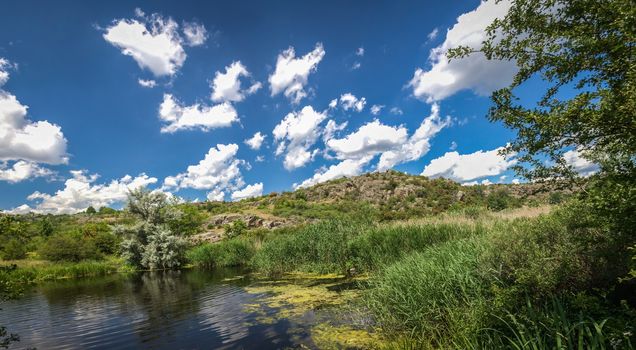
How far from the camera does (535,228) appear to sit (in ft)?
27.2

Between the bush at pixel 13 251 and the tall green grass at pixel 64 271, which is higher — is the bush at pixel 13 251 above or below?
above

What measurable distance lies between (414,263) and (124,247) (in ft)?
120

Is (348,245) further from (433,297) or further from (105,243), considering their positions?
(105,243)

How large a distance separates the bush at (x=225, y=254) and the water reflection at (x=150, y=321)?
8.32 meters

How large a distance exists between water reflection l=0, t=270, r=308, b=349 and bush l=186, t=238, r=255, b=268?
832cm

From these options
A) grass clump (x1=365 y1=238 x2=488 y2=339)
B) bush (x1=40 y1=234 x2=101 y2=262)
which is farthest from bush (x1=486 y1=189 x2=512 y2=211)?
bush (x1=40 y1=234 x2=101 y2=262)

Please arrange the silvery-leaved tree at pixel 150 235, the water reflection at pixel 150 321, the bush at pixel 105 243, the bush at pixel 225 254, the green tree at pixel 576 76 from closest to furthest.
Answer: the green tree at pixel 576 76, the water reflection at pixel 150 321, the bush at pixel 225 254, the silvery-leaved tree at pixel 150 235, the bush at pixel 105 243

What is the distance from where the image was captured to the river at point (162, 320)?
1063 centimetres

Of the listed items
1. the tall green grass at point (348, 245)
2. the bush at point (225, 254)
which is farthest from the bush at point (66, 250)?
the tall green grass at point (348, 245)

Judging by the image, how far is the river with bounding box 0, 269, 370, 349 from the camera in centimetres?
1063

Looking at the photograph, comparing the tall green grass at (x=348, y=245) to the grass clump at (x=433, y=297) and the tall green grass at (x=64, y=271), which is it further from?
the tall green grass at (x=64, y=271)

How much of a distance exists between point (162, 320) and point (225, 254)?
18654 mm

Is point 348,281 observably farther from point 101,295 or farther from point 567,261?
point 101,295

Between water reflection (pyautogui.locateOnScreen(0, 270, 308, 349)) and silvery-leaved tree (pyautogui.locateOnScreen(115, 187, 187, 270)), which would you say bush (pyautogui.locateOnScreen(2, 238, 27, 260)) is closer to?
silvery-leaved tree (pyautogui.locateOnScreen(115, 187, 187, 270))
